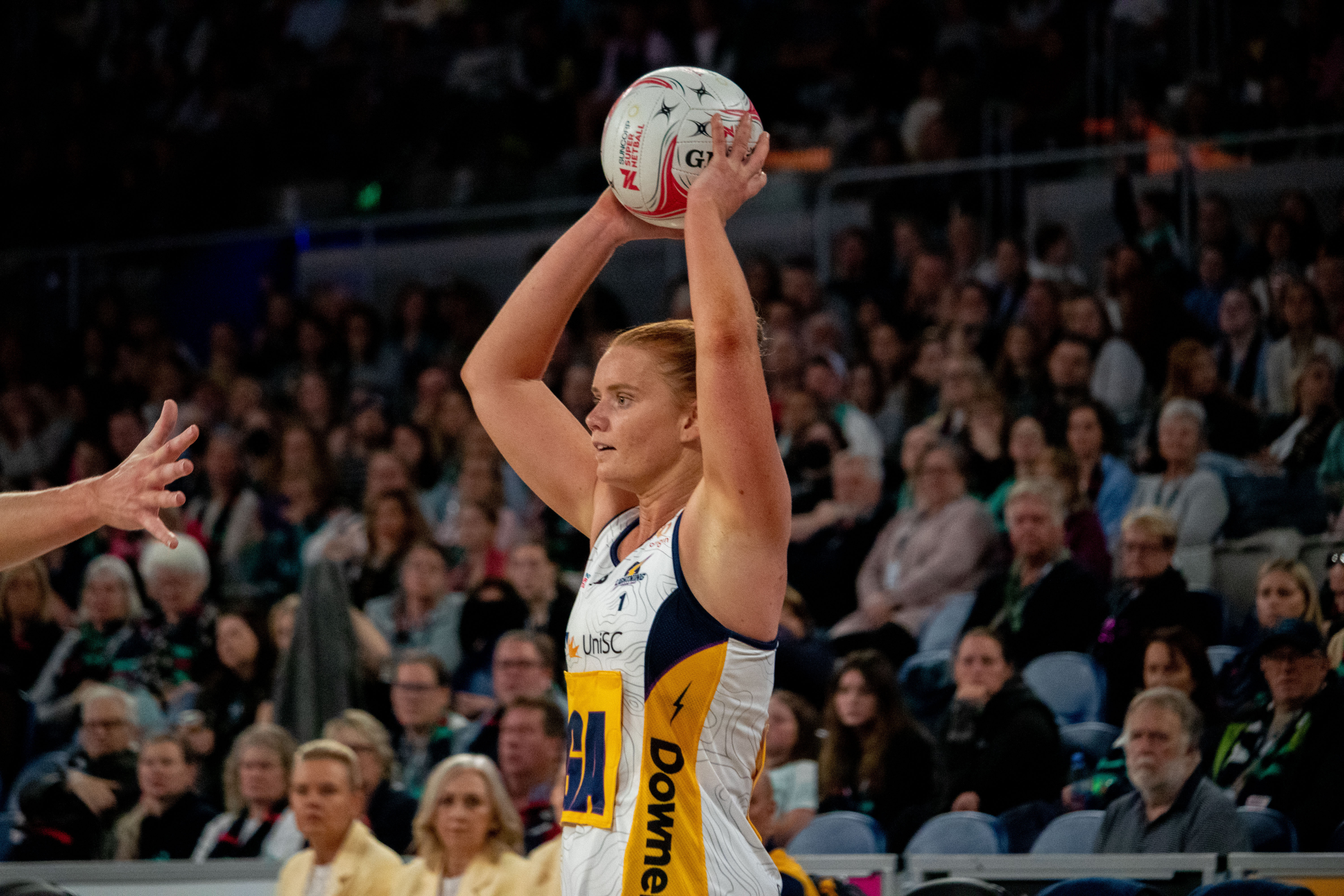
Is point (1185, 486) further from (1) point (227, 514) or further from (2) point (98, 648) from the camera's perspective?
→ (1) point (227, 514)

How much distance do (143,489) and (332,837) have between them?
3.71 m

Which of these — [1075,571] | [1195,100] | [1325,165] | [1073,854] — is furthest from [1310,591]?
[1195,100]

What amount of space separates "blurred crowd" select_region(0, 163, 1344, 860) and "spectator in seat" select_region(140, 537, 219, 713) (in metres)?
0.02

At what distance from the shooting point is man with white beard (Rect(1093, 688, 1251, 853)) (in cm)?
582

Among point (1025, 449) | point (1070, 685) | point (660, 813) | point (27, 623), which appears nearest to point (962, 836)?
point (1070, 685)

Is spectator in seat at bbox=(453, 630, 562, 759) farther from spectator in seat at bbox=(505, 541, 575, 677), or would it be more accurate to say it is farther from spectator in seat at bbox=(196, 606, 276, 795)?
spectator in seat at bbox=(196, 606, 276, 795)

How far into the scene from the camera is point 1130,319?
9289 mm

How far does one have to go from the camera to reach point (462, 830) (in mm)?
6262

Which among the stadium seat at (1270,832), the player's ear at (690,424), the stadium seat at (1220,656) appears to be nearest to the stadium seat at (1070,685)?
the stadium seat at (1220,656)

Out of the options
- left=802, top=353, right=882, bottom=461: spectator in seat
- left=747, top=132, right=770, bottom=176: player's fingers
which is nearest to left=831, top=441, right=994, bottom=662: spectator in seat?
left=802, top=353, right=882, bottom=461: spectator in seat

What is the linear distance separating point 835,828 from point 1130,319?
13.3ft

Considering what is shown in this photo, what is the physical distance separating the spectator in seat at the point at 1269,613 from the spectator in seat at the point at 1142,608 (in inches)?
11.0

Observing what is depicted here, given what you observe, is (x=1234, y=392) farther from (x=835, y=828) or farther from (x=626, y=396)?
(x=626, y=396)

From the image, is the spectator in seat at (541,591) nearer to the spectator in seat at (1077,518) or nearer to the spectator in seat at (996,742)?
the spectator in seat at (996,742)
